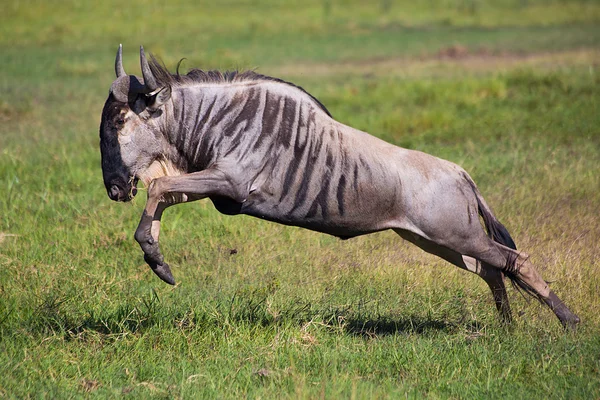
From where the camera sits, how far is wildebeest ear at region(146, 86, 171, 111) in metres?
5.26

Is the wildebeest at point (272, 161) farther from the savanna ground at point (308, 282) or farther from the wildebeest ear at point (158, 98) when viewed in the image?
the savanna ground at point (308, 282)

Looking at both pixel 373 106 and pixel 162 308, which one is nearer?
pixel 162 308

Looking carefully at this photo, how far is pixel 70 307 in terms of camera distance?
590 centimetres

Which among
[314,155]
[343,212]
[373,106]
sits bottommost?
[373,106]

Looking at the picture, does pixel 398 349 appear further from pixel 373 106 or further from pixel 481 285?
pixel 373 106

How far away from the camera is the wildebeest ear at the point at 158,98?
5.26 m

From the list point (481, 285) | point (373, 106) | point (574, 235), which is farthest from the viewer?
point (373, 106)

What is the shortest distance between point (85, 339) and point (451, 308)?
99.5 inches

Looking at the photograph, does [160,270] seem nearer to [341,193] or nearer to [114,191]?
[114,191]

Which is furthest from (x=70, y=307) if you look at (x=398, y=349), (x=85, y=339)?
(x=398, y=349)

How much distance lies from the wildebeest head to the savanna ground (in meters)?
0.93

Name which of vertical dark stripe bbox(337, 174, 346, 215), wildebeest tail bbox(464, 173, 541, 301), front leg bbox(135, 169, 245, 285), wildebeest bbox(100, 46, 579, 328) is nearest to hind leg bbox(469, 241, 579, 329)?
wildebeest tail bbox(464, 173, 541, 301)

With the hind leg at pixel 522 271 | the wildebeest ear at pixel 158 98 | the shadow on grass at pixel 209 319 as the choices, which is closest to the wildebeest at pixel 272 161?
the wildebeest ear at pixel 158 98

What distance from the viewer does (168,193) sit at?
5176mm
